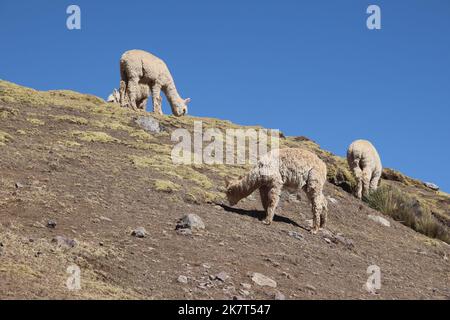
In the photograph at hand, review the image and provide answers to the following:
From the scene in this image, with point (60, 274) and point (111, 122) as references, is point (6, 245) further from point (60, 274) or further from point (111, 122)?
point (111, 122)

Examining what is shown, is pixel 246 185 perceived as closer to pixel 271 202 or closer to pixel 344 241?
pixel 271 202

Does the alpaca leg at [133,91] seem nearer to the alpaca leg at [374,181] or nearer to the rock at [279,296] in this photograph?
the alpaca leg at [374,181]

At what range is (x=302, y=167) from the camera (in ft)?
54.5

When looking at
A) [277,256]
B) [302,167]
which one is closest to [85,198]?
[277,256]

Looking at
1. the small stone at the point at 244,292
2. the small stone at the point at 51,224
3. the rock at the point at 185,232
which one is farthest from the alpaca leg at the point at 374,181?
the small stone at the point at 51,224

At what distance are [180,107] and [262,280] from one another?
66.5 ft

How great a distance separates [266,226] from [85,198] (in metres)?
4.99

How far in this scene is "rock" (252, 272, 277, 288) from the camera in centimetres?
1103

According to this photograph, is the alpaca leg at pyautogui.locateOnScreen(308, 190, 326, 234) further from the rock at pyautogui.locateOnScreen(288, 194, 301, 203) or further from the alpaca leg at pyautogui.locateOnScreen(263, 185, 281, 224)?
the rock at pyautogui.locateOnScreen(288, 194, 301, 203)

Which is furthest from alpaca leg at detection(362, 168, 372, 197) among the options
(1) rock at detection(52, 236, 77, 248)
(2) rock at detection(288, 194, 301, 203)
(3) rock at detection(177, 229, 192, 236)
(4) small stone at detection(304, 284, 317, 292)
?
(1) rock at detection(52, 236, 77, 248)

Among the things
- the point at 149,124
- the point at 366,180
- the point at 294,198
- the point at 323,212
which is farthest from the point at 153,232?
the point at 366,180

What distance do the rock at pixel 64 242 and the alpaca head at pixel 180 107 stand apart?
64.0 feet

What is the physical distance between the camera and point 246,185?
16.8 meters

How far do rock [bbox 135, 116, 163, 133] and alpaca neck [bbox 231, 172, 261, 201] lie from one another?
8862 mm
